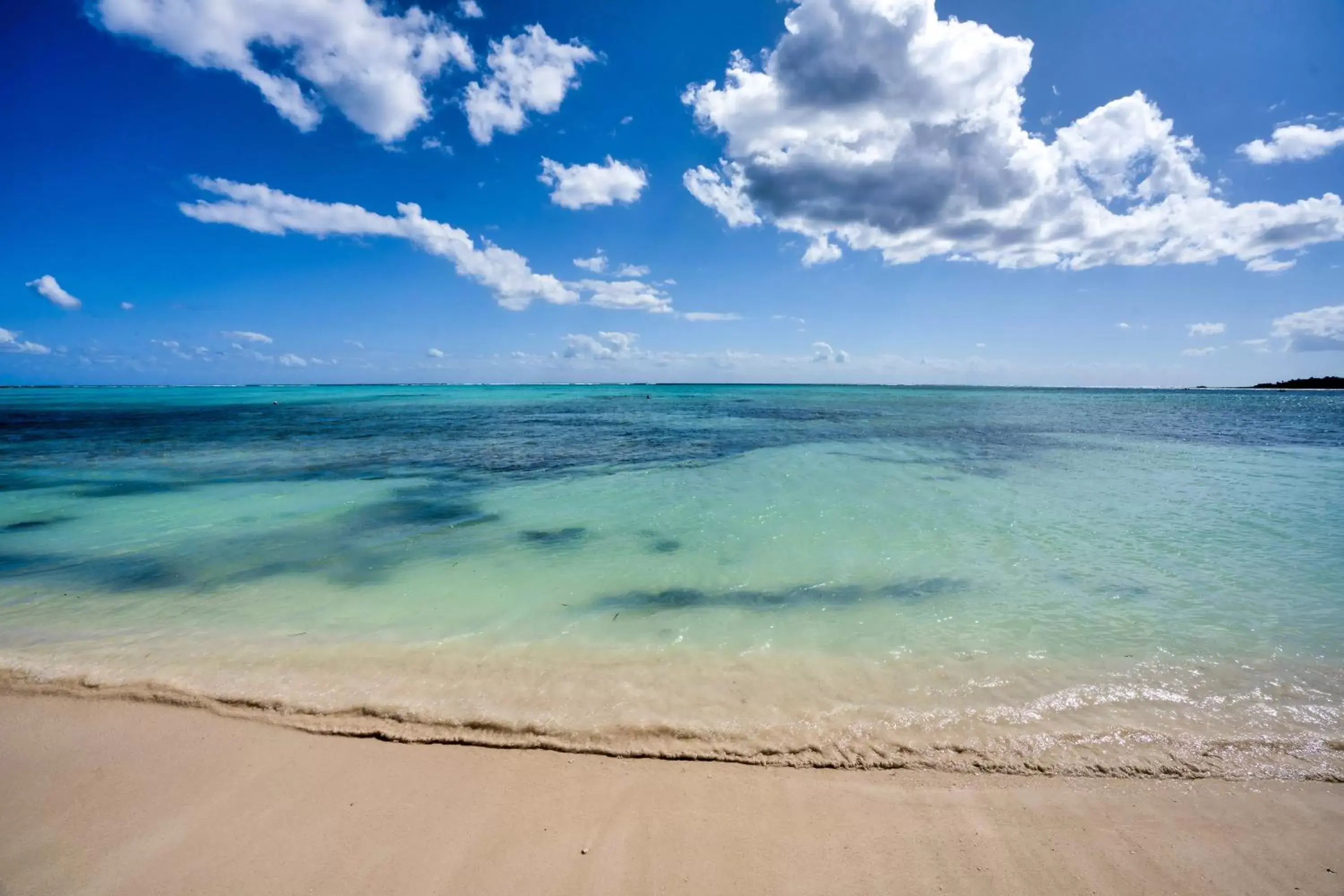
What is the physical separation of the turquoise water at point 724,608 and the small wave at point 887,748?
0.03m

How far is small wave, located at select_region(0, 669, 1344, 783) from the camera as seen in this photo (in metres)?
4.03

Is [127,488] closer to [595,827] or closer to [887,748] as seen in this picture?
[595,827]

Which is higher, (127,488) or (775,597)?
(127,488)

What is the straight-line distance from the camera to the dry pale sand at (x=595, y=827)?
3.09 meters

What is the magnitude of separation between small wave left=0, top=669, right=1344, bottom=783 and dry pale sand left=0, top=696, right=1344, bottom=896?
10cm

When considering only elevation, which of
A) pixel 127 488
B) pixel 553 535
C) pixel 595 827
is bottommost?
pixel 595 827

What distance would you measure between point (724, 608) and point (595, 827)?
3814 mm

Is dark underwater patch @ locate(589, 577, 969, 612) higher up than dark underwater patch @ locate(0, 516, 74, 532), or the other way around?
dark underwater patch @ locate(0, 516, 74, 532)

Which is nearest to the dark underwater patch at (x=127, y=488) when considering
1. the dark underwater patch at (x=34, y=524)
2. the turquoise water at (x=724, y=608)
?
the turquoise water at (x=724, y=608)

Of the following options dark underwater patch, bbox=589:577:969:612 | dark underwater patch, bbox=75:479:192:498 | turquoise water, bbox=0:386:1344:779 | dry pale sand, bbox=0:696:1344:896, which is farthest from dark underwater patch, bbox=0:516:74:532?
dark underwater patch, bbox=589:577:969:612

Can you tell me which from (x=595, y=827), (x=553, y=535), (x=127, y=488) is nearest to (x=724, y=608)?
(x=595, y=827)

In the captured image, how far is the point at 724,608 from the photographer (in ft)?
23.2

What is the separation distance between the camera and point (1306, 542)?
31.4 feet

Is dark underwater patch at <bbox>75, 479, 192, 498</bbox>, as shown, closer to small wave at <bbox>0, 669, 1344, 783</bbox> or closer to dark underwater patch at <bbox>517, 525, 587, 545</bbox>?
dark underwater patch at <bbox>517, 525, 587, 545</bbox>
